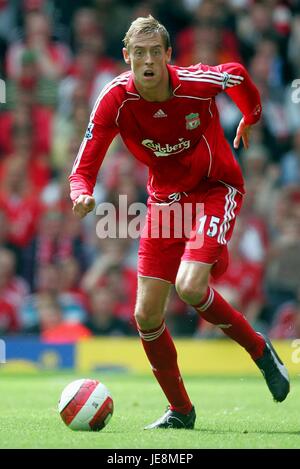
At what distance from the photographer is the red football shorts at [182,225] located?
6250 millimetres

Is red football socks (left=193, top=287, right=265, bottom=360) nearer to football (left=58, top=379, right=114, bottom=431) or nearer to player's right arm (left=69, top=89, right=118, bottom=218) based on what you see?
football (left=58, top=379, right=114, bottom=431)

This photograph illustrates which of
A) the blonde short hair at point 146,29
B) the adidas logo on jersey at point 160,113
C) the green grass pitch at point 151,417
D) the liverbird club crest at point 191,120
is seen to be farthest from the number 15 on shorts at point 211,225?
the green grass pitch at point 151,417

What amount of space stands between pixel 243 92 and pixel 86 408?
2.15 metres

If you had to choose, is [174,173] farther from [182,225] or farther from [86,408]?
[86,408]

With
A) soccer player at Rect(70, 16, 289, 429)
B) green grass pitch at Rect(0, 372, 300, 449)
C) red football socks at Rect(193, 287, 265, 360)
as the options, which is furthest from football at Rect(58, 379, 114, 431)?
red football socks at Rect(193, 287, 265, 360)

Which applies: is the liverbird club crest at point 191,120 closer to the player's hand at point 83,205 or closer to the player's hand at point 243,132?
the player's hand at point 243,132

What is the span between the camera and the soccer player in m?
6.03

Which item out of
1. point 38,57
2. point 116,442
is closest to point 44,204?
point 38,57

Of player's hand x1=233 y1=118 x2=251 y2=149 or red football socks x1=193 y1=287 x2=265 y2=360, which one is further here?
player's hand x1=233 y1=118 x2=251 y2=149

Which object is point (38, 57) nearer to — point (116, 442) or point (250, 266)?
point (250, 266)

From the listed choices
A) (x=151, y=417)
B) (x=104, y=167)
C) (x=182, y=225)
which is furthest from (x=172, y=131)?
(x=104, y=167)

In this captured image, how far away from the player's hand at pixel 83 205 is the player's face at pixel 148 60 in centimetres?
80

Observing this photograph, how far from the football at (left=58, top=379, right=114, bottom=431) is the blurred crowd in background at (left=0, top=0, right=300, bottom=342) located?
17.3 feet

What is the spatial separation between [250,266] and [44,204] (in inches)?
99.5
